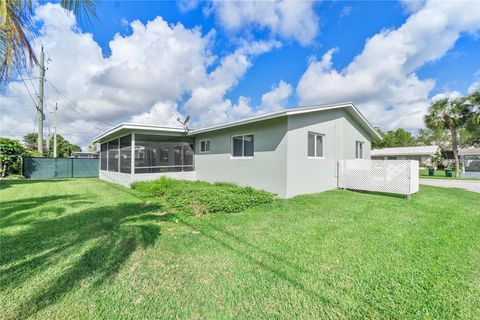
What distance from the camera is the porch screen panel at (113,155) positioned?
1295cm

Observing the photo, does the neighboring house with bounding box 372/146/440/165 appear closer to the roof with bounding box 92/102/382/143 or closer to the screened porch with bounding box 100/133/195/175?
the roof with bounding box 92/102/382/143

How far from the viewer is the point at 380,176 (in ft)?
28.5

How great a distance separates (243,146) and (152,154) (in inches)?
201

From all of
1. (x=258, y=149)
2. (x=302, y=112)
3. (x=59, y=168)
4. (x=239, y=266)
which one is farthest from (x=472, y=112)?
(x=59, y=168)

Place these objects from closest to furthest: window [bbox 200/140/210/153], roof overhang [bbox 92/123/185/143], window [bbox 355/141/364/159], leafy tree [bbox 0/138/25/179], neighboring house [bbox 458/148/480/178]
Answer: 1. roof overhang [bbox 92/123/185/143]
2. window [bbox 200/140/210/153]
3. window [bbox 355/141/364/159]
4. leafy tree [bbox 0/138/25/179]
5. neighboring house [bbox 458/148/480/178]

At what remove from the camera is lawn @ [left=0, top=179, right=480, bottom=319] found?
7.32 ft

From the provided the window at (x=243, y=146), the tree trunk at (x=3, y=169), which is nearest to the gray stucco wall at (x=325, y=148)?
the window at (x=243, y=146)

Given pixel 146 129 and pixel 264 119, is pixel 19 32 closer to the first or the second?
pixel 264 119

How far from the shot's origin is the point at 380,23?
32.1 ft

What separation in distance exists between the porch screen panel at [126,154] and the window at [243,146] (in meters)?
5.24

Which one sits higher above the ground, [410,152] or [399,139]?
[399,139]

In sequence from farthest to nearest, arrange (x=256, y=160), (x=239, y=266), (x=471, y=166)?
(x=471, y=166) → (x=256, y=160) → (x=239, y=266)

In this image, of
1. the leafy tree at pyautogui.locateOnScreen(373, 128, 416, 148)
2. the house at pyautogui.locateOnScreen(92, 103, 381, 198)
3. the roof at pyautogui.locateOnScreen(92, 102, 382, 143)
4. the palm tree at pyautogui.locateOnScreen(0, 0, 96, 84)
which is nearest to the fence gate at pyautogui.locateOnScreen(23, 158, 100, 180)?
the house at pyautogui.locateOnScreen(92, 103, 381, 198)

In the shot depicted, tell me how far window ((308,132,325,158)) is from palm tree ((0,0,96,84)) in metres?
7.75
